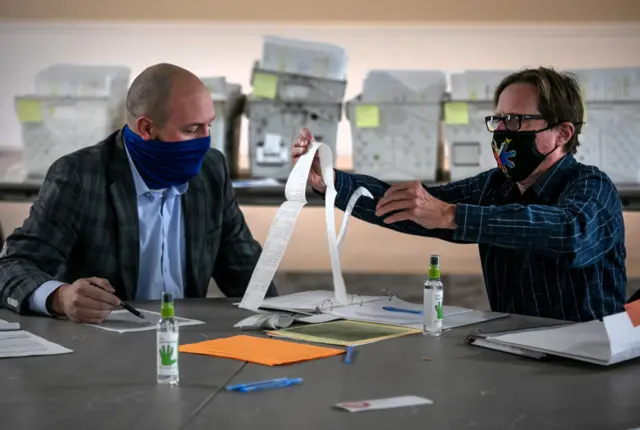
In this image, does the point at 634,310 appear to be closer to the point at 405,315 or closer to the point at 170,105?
the point at 405,315

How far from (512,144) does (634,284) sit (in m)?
1.92

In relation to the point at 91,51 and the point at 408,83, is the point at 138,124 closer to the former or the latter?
the point at 408,83

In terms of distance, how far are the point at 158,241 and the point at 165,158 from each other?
0.74 ft

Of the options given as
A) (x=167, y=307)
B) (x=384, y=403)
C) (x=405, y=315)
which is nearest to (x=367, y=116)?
(x=405, y=315)

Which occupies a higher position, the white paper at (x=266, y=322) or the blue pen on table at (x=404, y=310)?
the white paper at (x=266, y=322)

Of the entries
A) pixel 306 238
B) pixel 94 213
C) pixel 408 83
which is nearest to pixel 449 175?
pixel 408 83

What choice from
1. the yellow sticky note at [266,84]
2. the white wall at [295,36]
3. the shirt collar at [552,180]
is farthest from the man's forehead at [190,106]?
the white wall at [295,36]

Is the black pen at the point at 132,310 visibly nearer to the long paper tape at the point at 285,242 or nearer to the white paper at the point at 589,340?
the long paper tape at the point at 285,242

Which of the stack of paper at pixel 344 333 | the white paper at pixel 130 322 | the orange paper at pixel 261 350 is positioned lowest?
the white paper at pixel 130 322

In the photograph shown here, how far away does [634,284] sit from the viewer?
3.83 meters

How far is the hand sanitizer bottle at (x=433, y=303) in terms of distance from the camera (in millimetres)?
1766

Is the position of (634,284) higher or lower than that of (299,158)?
lower

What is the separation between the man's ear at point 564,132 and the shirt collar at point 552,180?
5 centimetres

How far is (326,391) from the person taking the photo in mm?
1343
